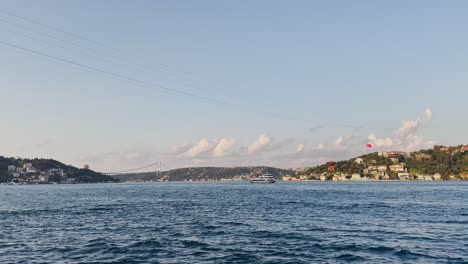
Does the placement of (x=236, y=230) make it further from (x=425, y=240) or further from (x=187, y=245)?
(x=425, y=240)

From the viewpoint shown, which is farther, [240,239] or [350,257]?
[240,239]

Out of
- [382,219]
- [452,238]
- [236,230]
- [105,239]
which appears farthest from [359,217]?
[105,239]

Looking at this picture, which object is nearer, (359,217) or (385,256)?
(385,256)

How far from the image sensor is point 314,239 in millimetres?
44531

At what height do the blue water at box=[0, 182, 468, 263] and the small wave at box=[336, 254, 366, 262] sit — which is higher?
the blue water at box=[0, 182, 468, 263]

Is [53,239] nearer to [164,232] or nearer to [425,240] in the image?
[164,232]

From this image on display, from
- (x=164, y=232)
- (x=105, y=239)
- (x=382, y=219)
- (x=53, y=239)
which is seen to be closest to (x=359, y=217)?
(x=382, y=219)

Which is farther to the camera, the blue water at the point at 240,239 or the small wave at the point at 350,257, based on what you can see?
the blue water at the point at 240,239

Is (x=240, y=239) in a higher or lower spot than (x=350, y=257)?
higher

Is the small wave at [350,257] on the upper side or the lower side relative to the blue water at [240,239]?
lower

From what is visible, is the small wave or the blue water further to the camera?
the blue water

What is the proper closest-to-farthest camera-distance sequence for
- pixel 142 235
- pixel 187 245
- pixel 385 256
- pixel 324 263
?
pixel 324 263 < pixel 385 256 < pixel 187 245 < pixel 142 235

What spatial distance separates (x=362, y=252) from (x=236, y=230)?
1932 centimetres

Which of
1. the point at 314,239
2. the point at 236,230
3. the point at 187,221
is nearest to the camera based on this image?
the point at 314,239
